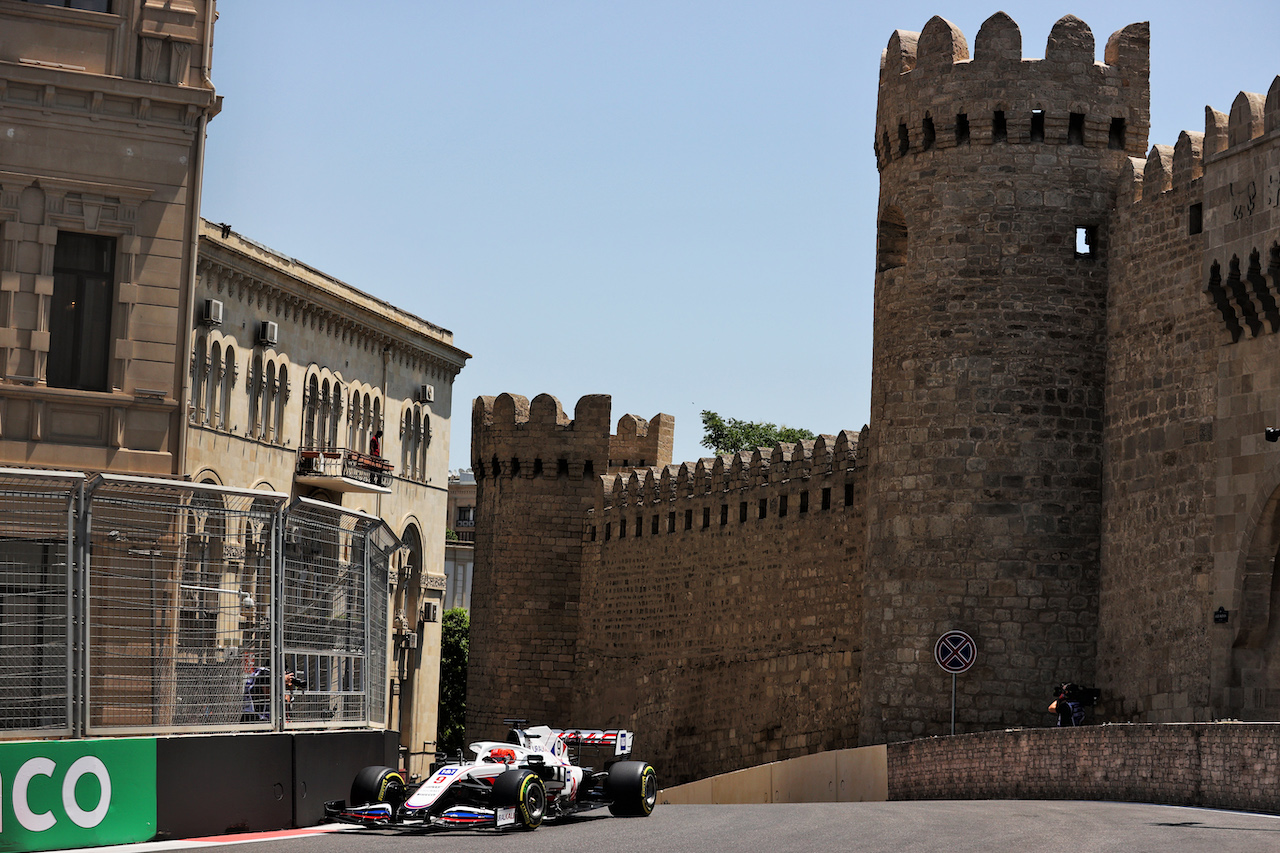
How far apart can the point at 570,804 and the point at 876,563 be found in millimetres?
10299

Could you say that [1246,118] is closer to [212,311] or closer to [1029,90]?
[1029,90]

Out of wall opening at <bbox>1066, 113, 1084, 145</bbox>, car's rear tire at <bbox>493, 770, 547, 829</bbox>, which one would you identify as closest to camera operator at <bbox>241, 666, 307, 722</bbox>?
car's rear tire at <bbox>493, 770, 547, 829</bbox>

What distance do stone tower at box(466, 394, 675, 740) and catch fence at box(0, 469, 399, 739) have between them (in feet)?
79.9

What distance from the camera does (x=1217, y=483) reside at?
2083cm

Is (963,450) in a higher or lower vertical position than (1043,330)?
lower

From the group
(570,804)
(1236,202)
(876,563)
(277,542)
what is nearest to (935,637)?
(876,563)

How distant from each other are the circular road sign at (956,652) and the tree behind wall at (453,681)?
38.3m

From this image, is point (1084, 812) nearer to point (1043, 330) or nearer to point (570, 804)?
point (570, 804)

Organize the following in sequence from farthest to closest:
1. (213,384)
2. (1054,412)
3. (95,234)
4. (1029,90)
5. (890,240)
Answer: (213,384), (890,240), (1029,90), (1054,412), (95,234)

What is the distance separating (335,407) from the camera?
39562mm

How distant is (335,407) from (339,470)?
2073 mm

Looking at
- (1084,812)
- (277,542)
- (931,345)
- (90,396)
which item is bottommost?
(1084,812)

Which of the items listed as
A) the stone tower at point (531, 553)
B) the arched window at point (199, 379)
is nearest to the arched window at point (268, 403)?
the arched window at point (199, 379)

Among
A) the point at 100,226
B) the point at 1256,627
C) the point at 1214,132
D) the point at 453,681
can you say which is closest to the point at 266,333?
the point at 100,226
